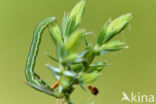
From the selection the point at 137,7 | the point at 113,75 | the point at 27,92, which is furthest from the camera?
the point at 137,7

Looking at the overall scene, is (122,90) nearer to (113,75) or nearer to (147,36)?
(113,75)

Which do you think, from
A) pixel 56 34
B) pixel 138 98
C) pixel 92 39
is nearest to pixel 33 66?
pixel 56 34

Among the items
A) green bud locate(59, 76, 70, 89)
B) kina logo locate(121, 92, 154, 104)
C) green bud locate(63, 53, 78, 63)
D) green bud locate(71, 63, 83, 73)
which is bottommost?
kina logo locate(121, 92, 154, 104)

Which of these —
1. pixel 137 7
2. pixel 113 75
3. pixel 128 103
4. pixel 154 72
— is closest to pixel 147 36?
pixel 137 7

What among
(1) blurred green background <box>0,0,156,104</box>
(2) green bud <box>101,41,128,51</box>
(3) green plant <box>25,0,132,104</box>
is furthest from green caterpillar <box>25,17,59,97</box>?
(1) blurred green background <box>0,0,156,104</box>

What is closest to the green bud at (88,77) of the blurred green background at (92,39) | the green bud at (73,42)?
the green bud at (73,42)

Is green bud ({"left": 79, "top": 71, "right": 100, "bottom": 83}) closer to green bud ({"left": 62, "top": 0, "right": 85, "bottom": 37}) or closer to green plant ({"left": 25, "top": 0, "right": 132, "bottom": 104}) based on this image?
green plant ({"left": 25, "top": 0, "right": 132, "bottom": 104})
